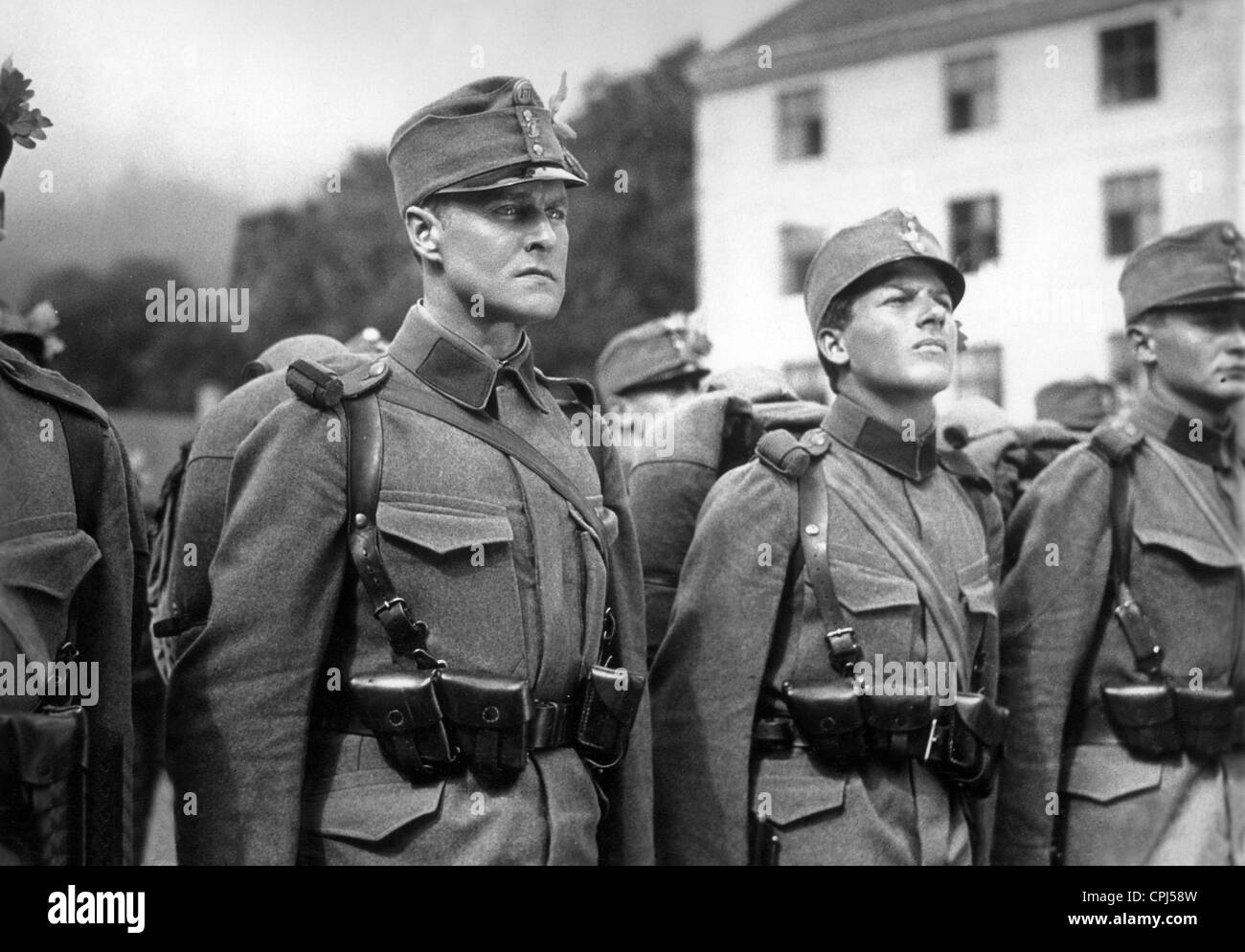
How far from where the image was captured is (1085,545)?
14.2 feet

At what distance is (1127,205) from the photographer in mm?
8031

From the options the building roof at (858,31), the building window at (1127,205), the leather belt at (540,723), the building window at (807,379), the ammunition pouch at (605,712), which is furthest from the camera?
the building window at (1127,205)

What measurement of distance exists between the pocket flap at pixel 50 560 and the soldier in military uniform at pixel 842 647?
146 centimetres

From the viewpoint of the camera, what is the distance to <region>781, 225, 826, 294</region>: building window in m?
5.91

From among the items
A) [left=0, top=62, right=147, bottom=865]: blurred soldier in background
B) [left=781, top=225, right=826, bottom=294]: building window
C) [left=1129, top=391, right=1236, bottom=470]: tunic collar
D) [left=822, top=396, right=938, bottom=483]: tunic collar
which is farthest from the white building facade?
[left=0, top=62, right=147, bottom=865]: blurred soldier in background

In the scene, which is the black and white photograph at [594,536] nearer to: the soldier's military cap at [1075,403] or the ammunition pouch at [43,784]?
the ammunition pouch at [43,784]

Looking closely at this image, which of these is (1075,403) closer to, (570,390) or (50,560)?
(570,390)

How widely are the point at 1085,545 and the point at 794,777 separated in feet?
3.53

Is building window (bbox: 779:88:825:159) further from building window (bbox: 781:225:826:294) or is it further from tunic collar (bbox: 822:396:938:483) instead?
tunic collar (bbox: 822:396:938:483)

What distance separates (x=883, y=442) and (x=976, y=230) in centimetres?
256

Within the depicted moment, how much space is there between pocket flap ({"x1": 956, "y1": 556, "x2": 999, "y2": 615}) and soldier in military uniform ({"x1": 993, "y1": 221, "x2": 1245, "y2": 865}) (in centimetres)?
31

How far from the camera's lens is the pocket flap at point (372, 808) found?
10.4 feet

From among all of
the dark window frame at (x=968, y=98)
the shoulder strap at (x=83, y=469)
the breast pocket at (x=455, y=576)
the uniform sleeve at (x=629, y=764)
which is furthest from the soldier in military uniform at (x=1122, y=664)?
the dark window frame at (x=968, y=98)
